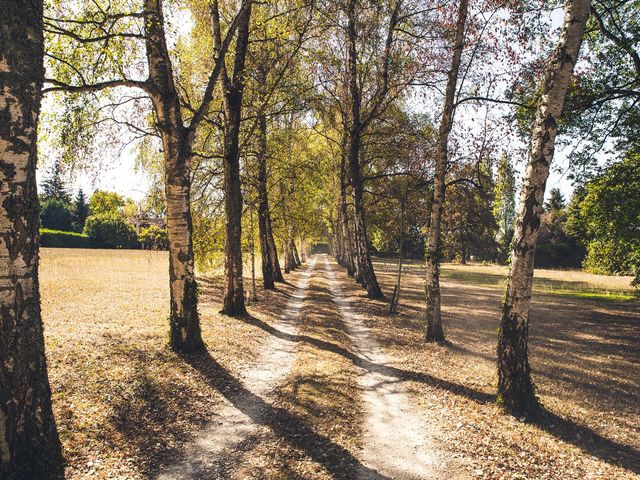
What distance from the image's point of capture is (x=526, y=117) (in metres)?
16.4

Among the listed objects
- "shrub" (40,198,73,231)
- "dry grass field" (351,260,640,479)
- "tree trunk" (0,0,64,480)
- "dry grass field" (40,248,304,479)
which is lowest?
"dry grass field" (351,260,640,479)

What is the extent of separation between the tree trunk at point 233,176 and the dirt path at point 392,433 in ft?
23.1

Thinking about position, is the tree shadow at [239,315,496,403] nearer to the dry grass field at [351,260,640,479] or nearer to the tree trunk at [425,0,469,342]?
the dry grass field at [351,260,640,479]

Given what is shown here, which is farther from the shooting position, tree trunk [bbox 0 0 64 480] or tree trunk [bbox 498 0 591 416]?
tree trunk [bbox 498 0 591 416]

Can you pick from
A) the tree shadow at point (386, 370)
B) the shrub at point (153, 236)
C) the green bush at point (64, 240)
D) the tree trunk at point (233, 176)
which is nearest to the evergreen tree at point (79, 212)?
the green bush at point (64, 240)

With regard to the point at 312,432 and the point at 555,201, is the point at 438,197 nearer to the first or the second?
the point at 312,432

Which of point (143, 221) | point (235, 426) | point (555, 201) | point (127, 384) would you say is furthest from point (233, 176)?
point (555, 201)

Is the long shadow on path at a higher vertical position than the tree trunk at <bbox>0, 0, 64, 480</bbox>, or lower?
lower

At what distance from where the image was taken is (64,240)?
6444 centimetres

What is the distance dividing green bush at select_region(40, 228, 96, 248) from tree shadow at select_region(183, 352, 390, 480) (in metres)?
63.7

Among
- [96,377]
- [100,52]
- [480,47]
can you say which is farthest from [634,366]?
[100,52]

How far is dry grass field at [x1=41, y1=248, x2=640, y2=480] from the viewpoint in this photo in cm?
587

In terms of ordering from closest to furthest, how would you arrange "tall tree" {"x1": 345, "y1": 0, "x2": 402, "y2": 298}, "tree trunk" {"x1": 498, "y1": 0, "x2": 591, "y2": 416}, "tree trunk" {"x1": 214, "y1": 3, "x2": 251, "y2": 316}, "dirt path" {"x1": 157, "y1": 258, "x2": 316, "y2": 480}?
"dirt path" {"x1": 157, "y1": 258, "x2": 316, "y2": 480}, "tree trunk" {"x1": 498, "y1": 0, "x2": 591, "y2": 416}, "tree trunk" {"x1": 214, "y1": 3, "x2": 251, "y2": 316}, "tall tree" {"x1": 345, "y1": 0, "x2": 402, "y2": 298}

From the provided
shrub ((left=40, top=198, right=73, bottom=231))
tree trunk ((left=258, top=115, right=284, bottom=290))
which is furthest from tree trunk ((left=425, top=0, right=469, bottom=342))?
shrub ((left=40, top=198, right=73, bottom=231))
